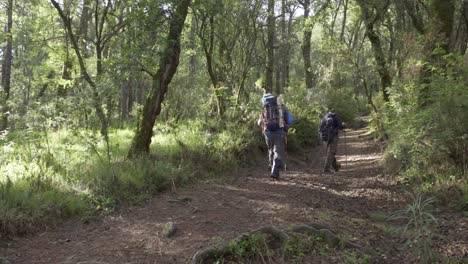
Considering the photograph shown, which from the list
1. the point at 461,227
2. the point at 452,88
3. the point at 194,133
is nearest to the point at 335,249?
the point at 461,227

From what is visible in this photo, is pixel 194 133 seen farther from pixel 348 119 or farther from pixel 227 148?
pixel 348 119

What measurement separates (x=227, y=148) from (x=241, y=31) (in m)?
6.05

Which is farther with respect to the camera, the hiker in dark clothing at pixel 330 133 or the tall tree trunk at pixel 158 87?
the hiker in dark clothing at pixel 330 133

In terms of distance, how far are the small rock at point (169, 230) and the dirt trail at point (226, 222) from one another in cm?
8

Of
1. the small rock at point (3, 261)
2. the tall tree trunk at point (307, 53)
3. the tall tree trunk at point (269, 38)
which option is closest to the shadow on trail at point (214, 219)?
the small rock at point (3, 261)

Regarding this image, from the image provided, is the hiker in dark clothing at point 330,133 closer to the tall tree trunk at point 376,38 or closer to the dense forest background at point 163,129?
the dense forest background at point 163,129

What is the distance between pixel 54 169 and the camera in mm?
6922

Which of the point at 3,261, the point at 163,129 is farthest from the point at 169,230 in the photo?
the point at 163,129

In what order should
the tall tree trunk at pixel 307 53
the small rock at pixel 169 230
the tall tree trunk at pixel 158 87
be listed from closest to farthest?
1. the small rock at pixel 169 230
2. the tall tree trunk at pixel 158 87
3. the tall tree trunk at pixel 307 53

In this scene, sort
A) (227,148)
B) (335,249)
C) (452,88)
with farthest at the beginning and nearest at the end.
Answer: (227,148) < (452,88) < (335,249)

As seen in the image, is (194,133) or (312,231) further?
(194,133)

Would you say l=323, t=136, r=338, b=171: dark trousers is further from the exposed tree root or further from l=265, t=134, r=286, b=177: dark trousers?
the exposed tree root

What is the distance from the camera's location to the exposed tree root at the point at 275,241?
3.92m

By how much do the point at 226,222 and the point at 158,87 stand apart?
14.2ft
